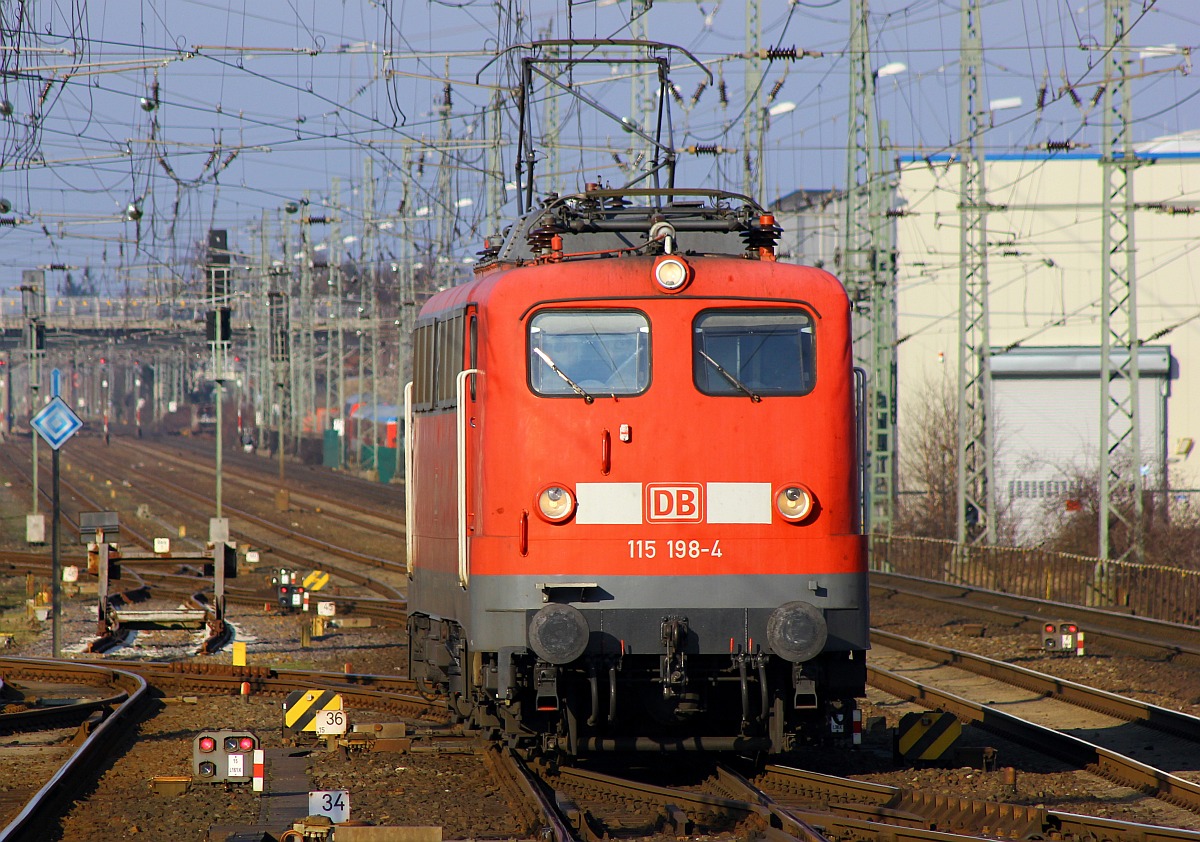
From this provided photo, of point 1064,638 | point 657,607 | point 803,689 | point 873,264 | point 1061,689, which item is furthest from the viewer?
point 873,264

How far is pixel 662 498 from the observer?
952 centimetres

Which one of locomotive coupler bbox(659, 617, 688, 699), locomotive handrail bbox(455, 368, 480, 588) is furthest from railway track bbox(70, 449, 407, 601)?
locomotive coupler bbox(659, 617, 688, 699)

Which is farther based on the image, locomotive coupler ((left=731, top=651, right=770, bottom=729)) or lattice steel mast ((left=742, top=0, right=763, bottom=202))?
lattice steel mast ((left=742, top=0, right=763, bottom=202))

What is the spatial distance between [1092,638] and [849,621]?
12026 mm

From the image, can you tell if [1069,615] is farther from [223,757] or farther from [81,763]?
[81,763]

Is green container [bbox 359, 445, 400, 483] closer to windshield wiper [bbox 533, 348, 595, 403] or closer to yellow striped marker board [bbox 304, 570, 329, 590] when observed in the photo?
yellow striped marker board [bbox 304, 570, 329, 590]

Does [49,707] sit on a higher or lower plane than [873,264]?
lower

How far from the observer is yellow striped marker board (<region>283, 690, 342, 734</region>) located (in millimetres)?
12070

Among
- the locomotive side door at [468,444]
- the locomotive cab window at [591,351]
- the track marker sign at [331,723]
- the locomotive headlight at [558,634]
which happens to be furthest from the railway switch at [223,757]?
the locomotive cab window at [591,351]

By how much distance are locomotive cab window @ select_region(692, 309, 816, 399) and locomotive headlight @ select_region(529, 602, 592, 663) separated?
1775mm

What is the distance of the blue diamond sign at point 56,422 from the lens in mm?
18312

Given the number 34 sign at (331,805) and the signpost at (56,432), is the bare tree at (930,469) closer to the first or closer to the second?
the signpost at (56,432)

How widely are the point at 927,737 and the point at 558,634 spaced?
3448 mm

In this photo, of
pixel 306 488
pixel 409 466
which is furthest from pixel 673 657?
pixel 306 488
